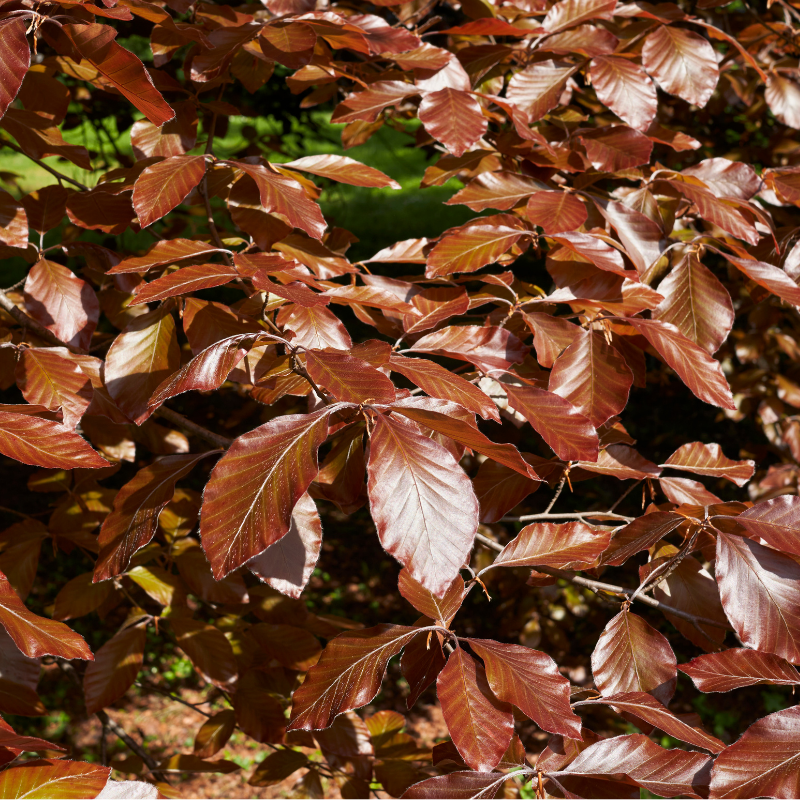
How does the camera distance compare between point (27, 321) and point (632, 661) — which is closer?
point (632, 661)

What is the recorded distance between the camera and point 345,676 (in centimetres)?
84

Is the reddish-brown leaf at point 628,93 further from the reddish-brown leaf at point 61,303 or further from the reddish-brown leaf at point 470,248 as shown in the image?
the reddish-brown leaf at point 61,303

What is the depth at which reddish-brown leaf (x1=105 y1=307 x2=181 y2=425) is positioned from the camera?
106 cm

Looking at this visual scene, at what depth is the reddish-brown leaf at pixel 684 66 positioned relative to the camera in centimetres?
136

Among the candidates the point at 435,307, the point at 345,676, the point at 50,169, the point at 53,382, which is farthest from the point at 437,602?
the point at 50,169

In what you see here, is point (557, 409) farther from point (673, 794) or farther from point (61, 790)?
point (61, 790)

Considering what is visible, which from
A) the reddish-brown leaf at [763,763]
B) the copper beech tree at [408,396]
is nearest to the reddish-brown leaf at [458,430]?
the copper beech tree at [408,396]

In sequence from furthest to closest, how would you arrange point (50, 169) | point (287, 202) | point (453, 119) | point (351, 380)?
point (50, 169)
point (453, 119)
point (287, 202)
point (351, 380)

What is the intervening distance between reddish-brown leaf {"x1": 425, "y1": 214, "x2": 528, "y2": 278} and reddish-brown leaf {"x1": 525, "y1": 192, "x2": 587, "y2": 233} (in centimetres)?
4

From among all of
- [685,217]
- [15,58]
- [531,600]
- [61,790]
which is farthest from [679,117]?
[61,790]

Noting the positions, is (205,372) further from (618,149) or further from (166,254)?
(618,149)

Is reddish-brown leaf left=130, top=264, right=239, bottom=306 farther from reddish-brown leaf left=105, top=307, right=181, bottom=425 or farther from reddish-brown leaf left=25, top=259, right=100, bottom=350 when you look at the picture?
reddish-brown leaf left=25, top=259, right=100, bottom=350

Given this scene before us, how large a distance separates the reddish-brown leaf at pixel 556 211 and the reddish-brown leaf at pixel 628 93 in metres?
0.22

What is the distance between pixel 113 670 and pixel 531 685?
0.92 metres
